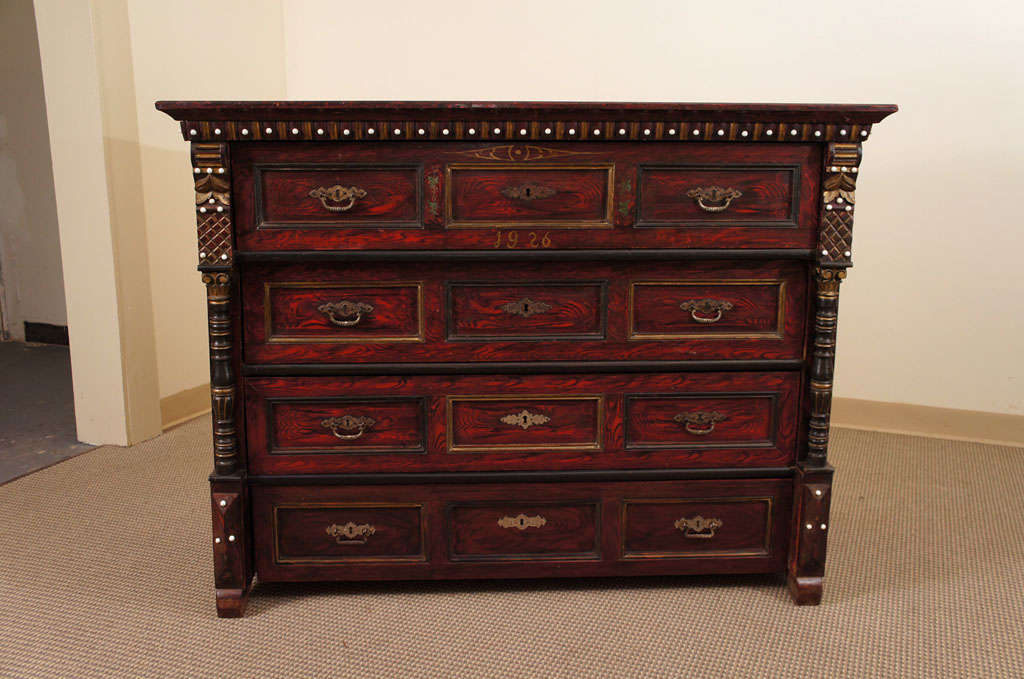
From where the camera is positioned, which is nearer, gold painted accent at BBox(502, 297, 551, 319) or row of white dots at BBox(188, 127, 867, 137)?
row of white dots at BBox(188, 127, 867, 137)

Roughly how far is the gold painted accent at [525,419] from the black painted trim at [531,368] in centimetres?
10

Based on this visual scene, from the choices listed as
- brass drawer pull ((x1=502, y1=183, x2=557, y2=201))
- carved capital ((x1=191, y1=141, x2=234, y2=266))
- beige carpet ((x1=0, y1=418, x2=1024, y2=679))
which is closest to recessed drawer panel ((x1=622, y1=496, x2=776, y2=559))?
beige carpet ((x1=0, y1=418, x2=1024, y2=679))

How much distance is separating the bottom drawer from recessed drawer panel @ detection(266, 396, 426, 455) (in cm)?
9

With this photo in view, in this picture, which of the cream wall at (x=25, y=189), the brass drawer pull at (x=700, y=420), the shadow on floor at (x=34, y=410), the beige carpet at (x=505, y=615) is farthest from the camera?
the cream wall at (x=25, y=189)

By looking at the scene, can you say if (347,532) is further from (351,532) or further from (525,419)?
(525,419)

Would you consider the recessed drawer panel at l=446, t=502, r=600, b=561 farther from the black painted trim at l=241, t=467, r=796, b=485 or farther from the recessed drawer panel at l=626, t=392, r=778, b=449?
the recessed drawer panel at l=626, t=392, r=778, b=449

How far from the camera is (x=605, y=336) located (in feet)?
5.32

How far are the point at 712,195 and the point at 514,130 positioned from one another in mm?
448

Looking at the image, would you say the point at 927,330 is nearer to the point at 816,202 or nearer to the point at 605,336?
the point at 816,202

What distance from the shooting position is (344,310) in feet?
5.19

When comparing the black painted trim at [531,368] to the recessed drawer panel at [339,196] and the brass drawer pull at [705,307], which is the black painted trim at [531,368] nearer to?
the brass drawer pull at [705,307]

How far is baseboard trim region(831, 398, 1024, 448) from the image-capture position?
9.07 ft

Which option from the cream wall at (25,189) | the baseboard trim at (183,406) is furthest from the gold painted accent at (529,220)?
the cream wall at (25,189)

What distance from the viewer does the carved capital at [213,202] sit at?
1479mm
